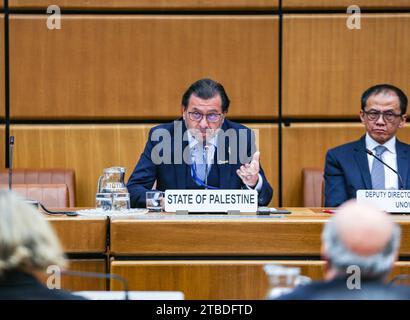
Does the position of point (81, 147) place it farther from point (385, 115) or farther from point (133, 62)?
point (385, 115)

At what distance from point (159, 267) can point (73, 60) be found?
2.26 metres

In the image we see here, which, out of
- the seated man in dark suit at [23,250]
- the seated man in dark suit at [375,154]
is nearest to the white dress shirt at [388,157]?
the seated man in dark suit at [375,154]

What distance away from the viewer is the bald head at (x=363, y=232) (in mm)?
1234

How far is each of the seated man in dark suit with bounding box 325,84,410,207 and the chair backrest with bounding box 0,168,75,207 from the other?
5.19 ft

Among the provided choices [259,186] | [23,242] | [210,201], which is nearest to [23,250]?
[23,242]

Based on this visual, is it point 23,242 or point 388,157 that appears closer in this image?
point 23,242

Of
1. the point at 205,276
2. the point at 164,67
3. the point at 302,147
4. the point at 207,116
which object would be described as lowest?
the point at 205,276

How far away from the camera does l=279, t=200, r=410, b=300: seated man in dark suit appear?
1.24m

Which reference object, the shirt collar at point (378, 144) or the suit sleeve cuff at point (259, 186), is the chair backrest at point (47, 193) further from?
the shirt collar at point (378, 144)

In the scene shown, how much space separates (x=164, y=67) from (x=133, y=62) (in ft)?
0.66

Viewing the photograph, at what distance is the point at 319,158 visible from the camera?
469 cm

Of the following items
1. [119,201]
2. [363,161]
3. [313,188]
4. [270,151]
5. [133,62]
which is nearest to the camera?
[119,201]

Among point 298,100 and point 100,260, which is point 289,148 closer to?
point 298,100

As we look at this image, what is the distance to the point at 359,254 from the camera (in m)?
1.24
